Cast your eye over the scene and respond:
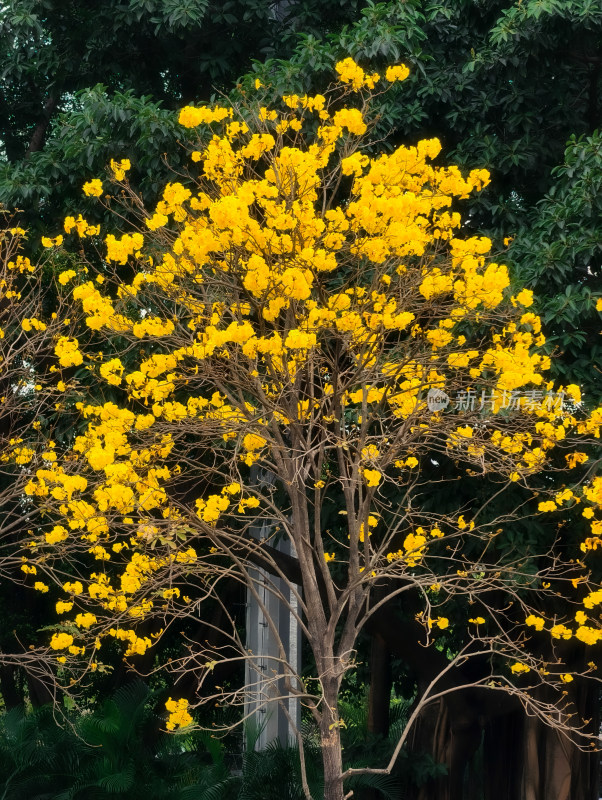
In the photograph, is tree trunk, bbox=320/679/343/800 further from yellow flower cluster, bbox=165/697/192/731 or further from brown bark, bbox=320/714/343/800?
yellow flower cluster, bbox=165/697/192/731

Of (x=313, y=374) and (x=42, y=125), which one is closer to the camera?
(x=313, y=374)

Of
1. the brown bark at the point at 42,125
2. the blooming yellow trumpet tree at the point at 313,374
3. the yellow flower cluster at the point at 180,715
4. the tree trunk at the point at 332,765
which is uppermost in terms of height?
the brown bark at the point at 42,125

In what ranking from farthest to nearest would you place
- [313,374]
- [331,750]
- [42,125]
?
1. [42,125]
2. [313,374]
3. [331,750]

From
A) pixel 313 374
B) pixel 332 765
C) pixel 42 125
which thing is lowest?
pixel 332 765

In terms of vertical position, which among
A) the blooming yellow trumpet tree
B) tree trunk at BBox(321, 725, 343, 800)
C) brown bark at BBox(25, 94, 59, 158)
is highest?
brown bark at BBox(25, 94, 59, 158)

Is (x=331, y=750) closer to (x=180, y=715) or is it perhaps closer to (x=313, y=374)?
(x=180, y=715)

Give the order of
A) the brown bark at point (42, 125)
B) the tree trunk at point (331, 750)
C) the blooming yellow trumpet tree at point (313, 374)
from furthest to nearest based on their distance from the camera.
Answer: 1. the brown bark at point (42, 125)
2. the tree trunk at point (331, 750)
3. the blooming yellow trumpet tree at point (313, 374)

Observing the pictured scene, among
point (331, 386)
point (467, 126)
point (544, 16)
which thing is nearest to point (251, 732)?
point (331, 386)

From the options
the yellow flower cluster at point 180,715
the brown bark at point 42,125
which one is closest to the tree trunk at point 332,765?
the yellow flower cluster at point 180,715

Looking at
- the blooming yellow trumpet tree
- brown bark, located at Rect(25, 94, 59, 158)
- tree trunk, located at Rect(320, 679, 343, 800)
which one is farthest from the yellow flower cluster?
brown bark, located at Rect(25, 94, 59, 158)

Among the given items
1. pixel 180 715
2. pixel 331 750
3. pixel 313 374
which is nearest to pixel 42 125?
pixel 313 374

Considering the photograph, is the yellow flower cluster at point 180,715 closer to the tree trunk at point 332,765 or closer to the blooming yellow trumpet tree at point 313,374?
the blooming yellow trumpet tree at point 313,374

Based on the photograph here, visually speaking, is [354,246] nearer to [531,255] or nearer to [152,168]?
[531,255]

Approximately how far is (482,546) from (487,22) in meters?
4.15
